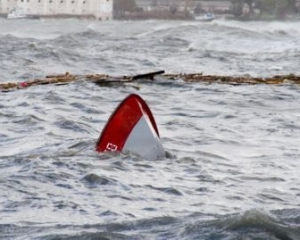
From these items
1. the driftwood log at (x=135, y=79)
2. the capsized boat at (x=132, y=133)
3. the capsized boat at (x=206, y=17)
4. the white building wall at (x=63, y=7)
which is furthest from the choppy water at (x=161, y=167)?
the white building wall at (x=63, y=7)

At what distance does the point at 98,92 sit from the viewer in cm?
3103

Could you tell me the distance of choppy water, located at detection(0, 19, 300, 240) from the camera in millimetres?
14695

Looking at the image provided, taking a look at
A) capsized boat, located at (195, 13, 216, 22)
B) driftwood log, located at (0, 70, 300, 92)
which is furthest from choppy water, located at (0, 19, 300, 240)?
capsized boat, located at (195, 13, 216, 22)

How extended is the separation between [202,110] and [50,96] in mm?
4443

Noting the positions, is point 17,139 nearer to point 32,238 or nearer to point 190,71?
point 32,238

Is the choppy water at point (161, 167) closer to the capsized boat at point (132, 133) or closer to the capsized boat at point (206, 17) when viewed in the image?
the capsized boat at point (132, 133)

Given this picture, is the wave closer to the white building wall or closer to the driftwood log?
the driftwood log

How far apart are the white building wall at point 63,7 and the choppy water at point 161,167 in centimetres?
10460

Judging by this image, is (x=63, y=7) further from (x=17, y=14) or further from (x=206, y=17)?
(x=206, y=17)

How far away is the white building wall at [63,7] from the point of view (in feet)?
465

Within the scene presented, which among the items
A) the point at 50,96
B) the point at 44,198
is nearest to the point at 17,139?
the point at 44,198

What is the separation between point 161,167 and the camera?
19.2m

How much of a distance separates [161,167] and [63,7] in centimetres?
12980

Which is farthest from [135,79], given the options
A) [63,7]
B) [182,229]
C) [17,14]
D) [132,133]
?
[63,7]
